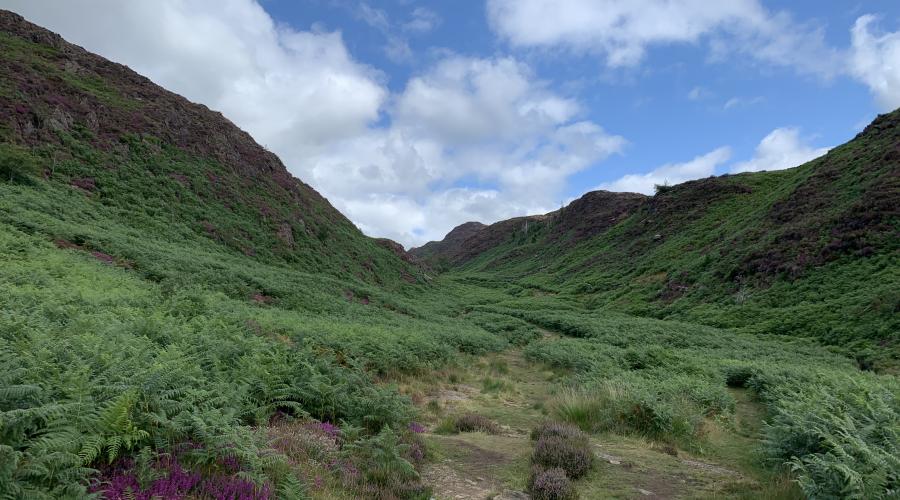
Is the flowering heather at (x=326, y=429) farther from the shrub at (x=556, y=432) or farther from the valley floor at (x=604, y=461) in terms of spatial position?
the shrub at (x=556, y=432)

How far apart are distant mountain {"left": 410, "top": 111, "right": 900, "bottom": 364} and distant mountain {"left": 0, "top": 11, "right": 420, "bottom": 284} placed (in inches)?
1131

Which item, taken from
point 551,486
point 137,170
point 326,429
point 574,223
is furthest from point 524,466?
point 574,223

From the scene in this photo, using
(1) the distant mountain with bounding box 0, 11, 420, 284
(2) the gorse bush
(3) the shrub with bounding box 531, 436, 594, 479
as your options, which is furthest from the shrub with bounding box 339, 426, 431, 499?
(1) the distant mountain with bounding box 0, 11, 420, 284

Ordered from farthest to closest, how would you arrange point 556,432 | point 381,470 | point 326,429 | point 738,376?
point 738,376
point 556,432
point 326,429
point 381,470

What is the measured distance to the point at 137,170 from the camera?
36969mm

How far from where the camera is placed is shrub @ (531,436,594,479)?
6836mm

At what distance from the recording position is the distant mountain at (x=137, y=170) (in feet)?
91.6

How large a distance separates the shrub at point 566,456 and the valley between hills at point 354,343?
0.18ft

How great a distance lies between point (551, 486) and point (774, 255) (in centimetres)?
4045

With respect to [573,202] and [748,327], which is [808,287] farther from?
[573,202]

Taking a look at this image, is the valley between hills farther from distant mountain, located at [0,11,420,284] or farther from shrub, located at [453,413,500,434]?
distant mountain, located at [0,11,420,284]

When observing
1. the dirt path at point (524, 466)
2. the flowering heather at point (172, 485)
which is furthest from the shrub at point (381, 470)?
the flowering heather at point (172, 485)

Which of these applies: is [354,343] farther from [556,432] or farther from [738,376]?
[738,376]

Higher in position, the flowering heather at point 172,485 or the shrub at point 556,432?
the flowering heather at point 172,485
